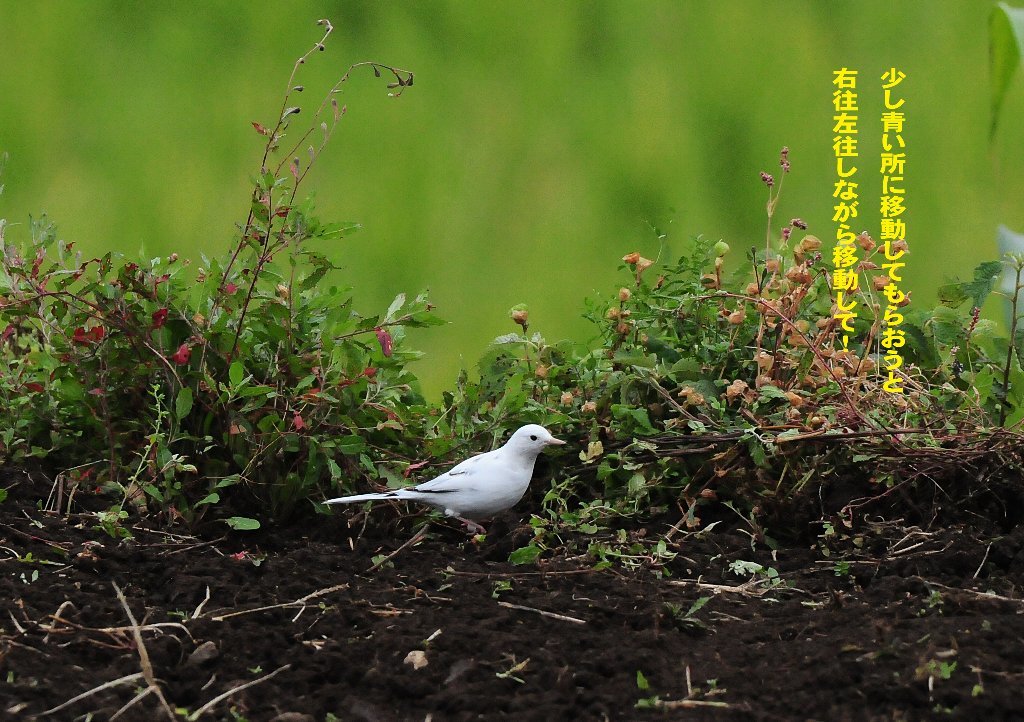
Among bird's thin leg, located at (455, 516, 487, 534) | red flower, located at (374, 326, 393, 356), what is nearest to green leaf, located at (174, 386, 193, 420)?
red flower, located at (374, 326, 393, 356)

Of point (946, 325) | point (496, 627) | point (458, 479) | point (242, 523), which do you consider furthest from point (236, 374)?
point (946, 325)

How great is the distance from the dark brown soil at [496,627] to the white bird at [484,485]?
3.9 inches

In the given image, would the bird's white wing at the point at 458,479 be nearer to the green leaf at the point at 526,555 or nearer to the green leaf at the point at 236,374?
the green leaf at the point at 526,555

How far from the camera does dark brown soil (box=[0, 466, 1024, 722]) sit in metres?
2.04

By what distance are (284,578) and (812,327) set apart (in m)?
1.95

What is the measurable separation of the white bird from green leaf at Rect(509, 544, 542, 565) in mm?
222

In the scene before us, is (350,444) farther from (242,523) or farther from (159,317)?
(159,317)

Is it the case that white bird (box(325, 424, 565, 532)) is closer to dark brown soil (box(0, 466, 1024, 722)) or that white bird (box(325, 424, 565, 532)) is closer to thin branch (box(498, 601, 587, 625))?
dark brown soil (box(0, 466, 1024, 722))

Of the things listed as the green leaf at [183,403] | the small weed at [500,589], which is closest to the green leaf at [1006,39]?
the small weed at [500,589]

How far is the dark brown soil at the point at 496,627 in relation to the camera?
2.04m

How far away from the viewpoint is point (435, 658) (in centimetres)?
227

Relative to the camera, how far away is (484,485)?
3.11 m

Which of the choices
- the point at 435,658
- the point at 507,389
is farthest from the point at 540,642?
the point at 507,389

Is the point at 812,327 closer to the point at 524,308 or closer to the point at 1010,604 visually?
the point at 524,308
